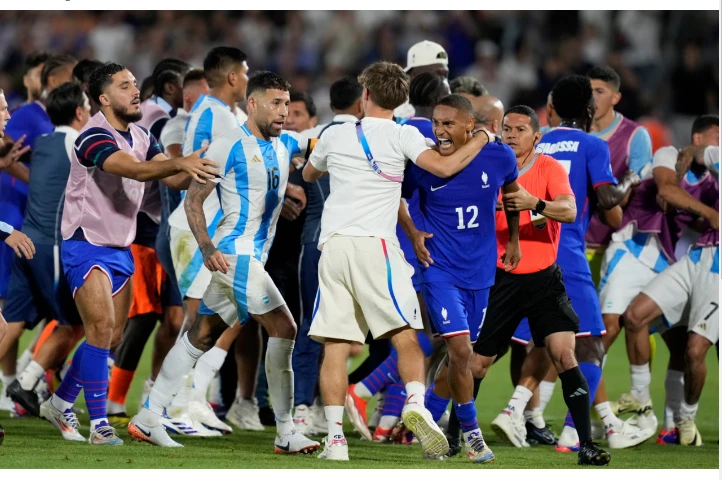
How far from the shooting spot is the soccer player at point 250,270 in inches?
256

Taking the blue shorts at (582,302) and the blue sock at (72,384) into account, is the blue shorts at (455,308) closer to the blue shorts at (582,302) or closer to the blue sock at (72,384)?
the blue shorts at (582,302)

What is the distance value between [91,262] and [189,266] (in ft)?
2.87

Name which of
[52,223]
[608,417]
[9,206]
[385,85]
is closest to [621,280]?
[608,417]

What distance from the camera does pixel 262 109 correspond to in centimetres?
661

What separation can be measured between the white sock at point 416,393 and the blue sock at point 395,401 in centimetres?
138

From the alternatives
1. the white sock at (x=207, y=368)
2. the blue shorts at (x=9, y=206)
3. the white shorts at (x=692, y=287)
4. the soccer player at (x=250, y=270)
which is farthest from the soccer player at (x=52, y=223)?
the white shorts at (x=692, y=287)

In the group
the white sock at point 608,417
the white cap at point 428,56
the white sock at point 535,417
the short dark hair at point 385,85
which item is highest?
the white cap at point 428,56

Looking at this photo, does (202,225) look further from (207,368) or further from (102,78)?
(207,368)

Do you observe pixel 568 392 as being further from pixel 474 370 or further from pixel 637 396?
pixel 637 396

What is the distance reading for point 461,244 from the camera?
6391 millimetres

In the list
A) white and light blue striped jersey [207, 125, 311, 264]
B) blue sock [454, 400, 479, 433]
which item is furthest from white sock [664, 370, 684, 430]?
white and light blue striped jersey [207, 125, 311, 264]

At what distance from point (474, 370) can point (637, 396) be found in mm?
1783

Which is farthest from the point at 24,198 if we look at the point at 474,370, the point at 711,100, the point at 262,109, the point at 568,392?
the point at 711,100

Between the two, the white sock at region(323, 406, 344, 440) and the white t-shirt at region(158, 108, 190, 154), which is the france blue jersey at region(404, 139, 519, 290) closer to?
the white sock at region(323, 406, 344, 440)
